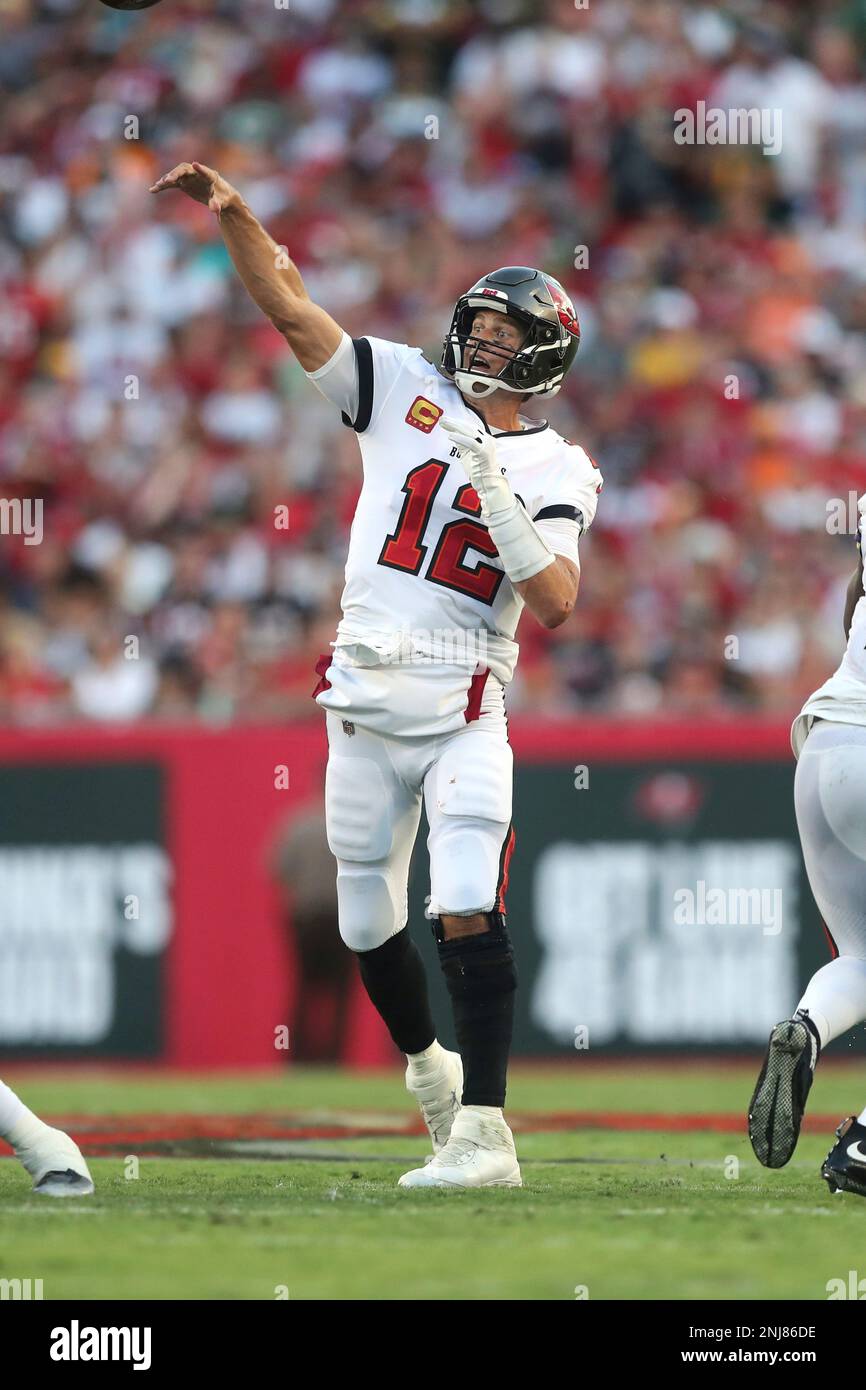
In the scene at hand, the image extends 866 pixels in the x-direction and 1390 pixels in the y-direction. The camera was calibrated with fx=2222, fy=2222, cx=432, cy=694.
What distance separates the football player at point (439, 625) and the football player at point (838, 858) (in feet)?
2.18

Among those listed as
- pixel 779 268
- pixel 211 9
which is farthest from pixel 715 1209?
pixel 211 9

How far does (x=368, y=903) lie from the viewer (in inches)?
215

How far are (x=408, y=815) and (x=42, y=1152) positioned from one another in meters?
1.23

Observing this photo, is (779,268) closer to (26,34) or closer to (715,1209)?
(26,34)

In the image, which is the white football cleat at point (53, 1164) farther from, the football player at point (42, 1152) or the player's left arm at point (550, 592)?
the player's left arm at point (550, 592)

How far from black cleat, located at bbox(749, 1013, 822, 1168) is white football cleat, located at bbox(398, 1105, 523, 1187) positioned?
0.63 metres

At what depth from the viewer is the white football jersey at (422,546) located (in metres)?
5.39

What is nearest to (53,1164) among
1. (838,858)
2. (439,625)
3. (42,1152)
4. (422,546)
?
(42,1152)

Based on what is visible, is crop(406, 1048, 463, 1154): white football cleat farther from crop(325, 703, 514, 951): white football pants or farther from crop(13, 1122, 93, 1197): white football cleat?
crop(13, 1122, 93, 1197): white football cleat

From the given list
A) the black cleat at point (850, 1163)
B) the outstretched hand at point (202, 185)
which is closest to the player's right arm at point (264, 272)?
the outstretched hand at point (202, 185)

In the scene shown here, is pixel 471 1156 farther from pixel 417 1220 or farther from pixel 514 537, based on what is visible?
pixel 514 537

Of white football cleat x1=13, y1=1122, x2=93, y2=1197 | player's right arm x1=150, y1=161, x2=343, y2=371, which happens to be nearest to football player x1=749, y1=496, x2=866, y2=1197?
player's right arm x1=150, y1=161, x2=343, y2=371

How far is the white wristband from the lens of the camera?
202 inches

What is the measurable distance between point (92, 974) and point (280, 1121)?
264cm
